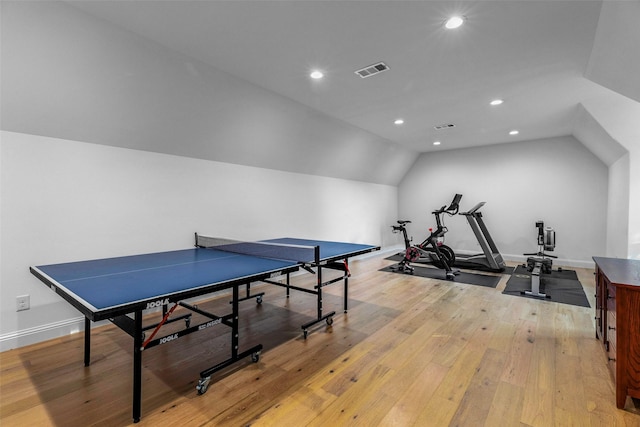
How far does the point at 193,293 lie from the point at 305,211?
3854mm

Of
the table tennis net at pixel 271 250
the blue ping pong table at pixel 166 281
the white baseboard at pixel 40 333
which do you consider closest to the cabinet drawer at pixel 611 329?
the blue ping pong table at pixel 166 281

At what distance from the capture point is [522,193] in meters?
6.72

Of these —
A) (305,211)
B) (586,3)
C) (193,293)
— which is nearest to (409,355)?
(193,293)

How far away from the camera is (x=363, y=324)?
10.4ft

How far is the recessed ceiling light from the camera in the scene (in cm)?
237

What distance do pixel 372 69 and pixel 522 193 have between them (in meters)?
5.49

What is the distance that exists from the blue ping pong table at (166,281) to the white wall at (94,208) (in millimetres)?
544

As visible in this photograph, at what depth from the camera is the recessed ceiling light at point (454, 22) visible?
237cm

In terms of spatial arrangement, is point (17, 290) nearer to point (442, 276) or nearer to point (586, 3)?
point (586, 3)

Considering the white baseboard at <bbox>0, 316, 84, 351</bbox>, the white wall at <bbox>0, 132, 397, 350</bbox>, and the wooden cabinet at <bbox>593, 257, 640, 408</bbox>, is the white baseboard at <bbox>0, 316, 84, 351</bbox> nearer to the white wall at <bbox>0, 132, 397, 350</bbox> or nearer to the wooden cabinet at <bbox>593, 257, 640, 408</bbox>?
the white wall at <bbox>0, 132, 397, 350</bbox>

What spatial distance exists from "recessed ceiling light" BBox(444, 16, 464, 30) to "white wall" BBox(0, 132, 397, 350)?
316cm

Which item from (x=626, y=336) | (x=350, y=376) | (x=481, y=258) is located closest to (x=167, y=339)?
(x=350, y=376)

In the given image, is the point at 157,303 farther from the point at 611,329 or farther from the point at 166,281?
the point at 611,329

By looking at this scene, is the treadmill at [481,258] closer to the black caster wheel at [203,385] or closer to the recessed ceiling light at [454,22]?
the recessed ceiling light at [454,22]
